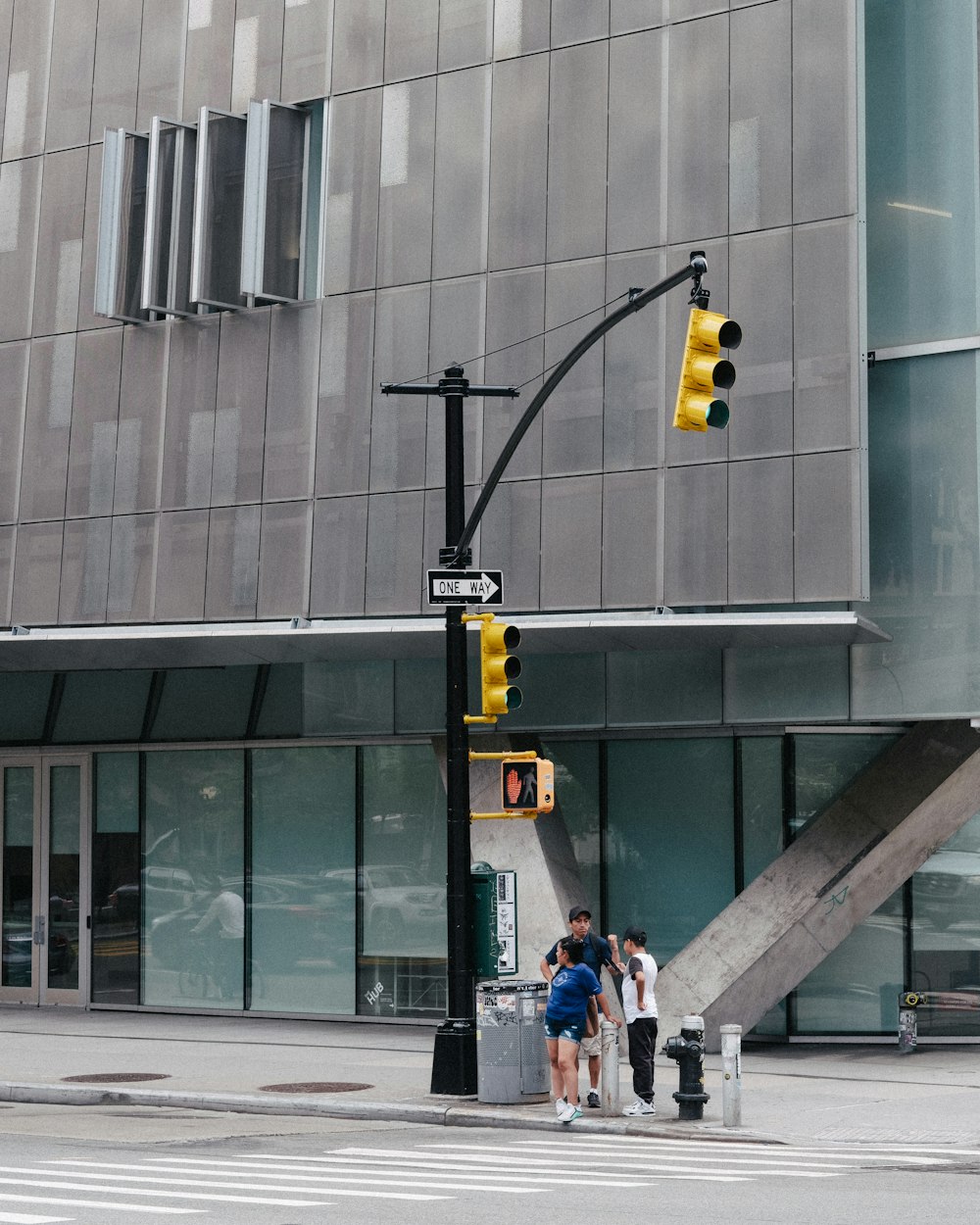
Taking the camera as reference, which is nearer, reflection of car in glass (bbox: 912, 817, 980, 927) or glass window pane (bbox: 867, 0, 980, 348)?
glass window pane (bbox: 867, 0, 980, 348)

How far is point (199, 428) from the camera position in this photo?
965 inches

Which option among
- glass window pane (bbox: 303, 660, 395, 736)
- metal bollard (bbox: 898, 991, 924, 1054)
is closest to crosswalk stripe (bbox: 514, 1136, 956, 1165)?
metal bollard (bbox: 898, 991, 924, 1054)

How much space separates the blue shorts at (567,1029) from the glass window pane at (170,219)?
40.1 feet

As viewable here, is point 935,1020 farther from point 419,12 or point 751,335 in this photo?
point 419,12

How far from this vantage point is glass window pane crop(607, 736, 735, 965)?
77.5ft

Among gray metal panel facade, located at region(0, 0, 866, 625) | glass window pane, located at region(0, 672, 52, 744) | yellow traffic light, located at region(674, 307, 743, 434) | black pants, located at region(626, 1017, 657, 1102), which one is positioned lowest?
black pants, located at region(626, 1017, 657, 1102)

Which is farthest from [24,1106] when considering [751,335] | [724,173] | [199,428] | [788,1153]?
[724,173]

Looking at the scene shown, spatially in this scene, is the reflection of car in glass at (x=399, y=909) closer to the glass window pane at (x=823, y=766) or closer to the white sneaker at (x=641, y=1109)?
the glass window pane at (x=823, y=766)

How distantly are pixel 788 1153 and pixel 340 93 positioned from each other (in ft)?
49.8

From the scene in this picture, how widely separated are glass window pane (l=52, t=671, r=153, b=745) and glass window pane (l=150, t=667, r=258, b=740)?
0.40 metres

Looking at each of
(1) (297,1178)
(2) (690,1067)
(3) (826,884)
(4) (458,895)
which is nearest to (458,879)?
(4) (458,895)

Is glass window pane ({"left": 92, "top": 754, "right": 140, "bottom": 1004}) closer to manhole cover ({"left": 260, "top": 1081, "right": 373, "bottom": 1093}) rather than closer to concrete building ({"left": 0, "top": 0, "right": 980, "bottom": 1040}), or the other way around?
concrete building ({"left": 0, "top": 0, "right": 980, "bottom": 1040})

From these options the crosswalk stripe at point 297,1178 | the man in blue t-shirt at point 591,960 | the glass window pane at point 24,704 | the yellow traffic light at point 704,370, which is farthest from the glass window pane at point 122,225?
the crosswalk stripe at point 297,1178

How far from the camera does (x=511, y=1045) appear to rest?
16781mm
